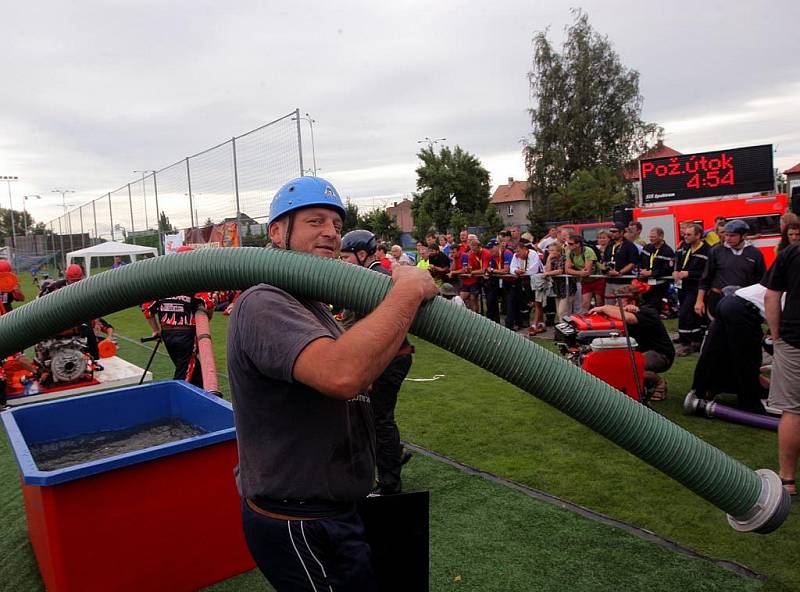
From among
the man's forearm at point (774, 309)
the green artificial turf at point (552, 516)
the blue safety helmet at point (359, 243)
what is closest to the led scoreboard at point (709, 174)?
the green artificial turf at point (552, 516)

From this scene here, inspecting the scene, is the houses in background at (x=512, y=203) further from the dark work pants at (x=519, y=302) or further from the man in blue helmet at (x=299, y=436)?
the man in blue helmet at (x=299, y=436)

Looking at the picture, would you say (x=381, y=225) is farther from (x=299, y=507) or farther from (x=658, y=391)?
(x=299, y=507)

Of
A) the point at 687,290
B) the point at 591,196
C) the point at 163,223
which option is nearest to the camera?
the point at 687,290

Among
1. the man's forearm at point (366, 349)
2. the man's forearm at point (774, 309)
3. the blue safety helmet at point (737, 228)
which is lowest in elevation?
the man's forearm at point (774, 309)

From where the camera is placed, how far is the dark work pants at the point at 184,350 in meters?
5.85

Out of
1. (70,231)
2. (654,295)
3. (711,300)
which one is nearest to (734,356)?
(711,300)

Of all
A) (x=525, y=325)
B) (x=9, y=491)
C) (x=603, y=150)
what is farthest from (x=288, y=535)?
(x=603, y=150)

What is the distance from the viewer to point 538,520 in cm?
398

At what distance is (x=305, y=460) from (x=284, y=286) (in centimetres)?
51

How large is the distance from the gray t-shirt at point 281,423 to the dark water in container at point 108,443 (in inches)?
104

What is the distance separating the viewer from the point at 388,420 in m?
4.28

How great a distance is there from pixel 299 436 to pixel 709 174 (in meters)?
18.4

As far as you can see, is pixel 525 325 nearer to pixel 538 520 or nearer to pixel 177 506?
pixel 538 520

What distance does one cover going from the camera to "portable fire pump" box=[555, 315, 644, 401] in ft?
19.4
